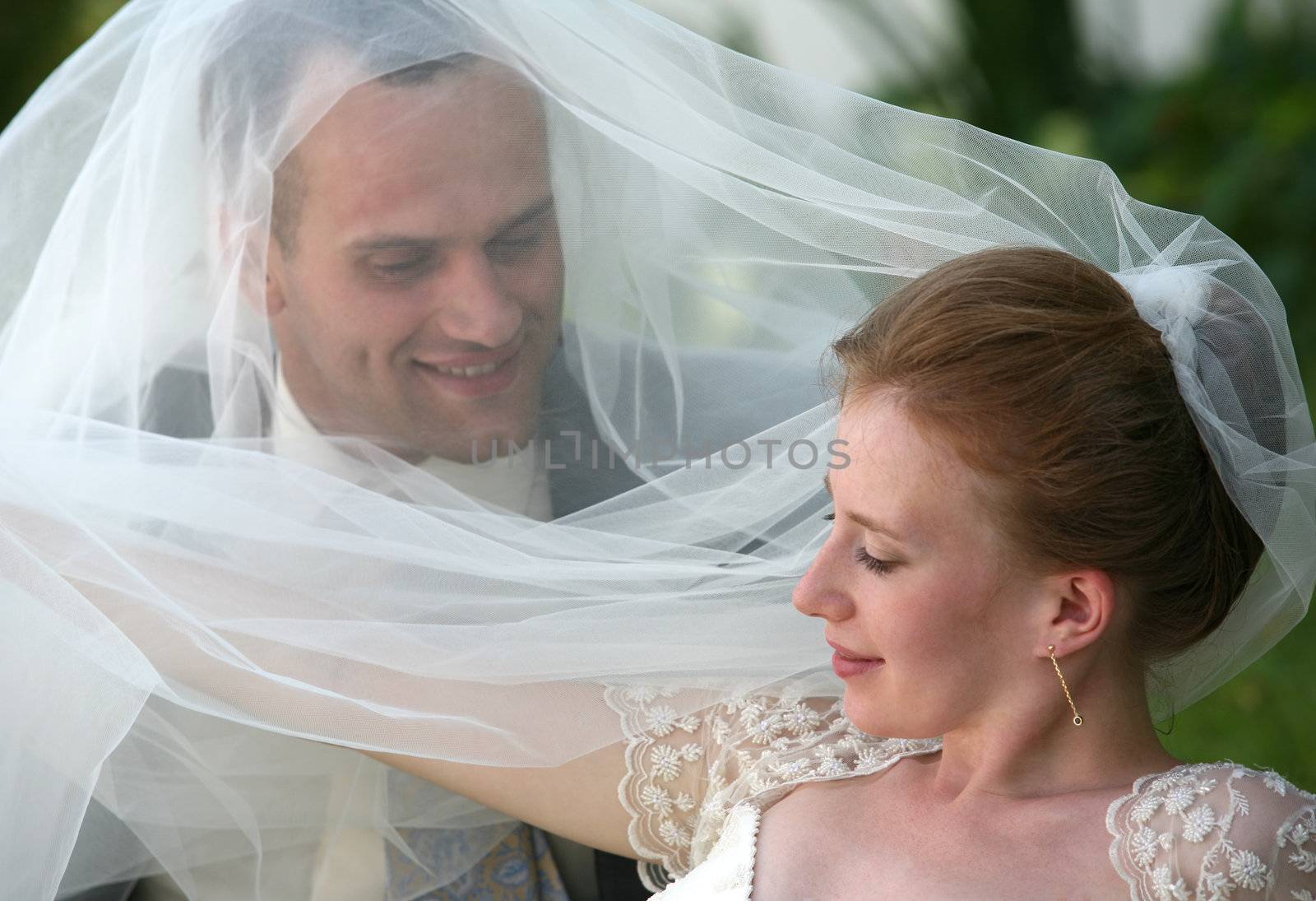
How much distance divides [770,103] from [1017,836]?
0.96m

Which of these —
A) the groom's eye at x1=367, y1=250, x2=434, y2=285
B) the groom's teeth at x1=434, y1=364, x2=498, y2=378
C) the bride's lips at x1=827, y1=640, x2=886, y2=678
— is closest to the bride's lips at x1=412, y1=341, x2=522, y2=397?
the groom's teeth at x1=434, y1=364, x2=498, y2=378

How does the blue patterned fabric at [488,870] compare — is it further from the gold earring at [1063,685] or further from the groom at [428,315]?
the gold earring at [1063,685]

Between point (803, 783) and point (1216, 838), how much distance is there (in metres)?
0.50

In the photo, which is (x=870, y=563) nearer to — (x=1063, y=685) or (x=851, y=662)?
(x=851, y=662)

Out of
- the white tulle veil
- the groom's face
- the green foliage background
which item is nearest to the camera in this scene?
the white tulle veil

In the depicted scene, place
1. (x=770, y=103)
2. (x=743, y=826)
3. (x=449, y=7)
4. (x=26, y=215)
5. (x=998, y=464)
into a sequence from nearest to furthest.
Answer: (x=998, y=464)
(x=743, y=826)
(x=770, y=103)
(x=449, y=7)
(x=26, y=215)

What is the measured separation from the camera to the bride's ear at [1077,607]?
1.60m

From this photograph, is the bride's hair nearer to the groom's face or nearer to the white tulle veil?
the white tulle veil

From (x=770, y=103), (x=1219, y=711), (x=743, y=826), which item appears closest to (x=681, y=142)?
(x=770, y=103)

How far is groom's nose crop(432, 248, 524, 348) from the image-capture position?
2.16 m

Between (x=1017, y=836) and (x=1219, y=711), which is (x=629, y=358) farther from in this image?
(x=1219, y=711)

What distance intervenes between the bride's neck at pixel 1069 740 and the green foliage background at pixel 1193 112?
8.39 ft

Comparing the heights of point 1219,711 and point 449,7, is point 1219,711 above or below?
below

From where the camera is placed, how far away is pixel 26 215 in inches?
88.0
